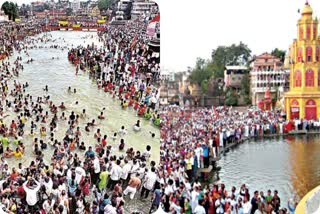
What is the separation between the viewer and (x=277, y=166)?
3.86 m

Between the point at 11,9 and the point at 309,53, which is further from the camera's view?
the point at 11,9

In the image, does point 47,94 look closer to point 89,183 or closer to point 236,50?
point 89,183

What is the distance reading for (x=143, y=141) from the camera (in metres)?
3.83

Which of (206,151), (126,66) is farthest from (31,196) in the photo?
(206,151)

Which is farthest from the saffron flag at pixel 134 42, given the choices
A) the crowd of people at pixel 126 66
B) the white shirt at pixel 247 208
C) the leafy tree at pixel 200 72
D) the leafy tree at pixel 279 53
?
the white shirt at pixel 247 208

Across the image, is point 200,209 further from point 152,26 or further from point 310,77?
point 152,26

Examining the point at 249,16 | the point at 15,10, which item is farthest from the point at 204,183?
the point at 15,10

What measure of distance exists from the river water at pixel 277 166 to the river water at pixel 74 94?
1.81ft

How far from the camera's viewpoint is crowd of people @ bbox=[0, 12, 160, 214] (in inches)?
146

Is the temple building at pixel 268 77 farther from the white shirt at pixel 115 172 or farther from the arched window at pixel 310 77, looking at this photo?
the white shirt at pixel 115 172

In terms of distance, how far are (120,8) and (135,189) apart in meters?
1.24

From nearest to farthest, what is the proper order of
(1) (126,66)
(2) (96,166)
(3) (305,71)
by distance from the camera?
(2) (96,166) < (3) (305,71) < (1) (126,66)

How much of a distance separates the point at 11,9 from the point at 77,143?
1.06 m

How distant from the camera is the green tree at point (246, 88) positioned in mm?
3840
